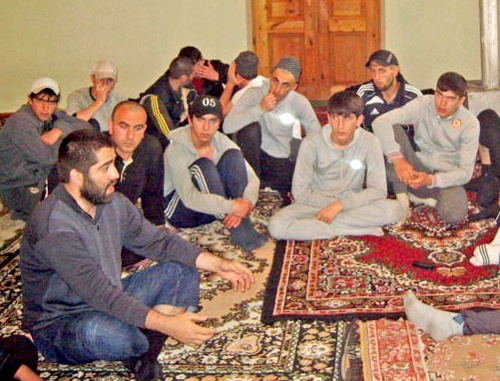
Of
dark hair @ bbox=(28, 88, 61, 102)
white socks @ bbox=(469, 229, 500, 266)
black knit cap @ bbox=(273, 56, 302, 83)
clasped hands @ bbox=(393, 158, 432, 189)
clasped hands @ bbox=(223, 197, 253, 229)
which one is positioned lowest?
white socks @ bbox=(469, 229, 500, 266)

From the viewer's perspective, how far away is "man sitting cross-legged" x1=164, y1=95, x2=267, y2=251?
460 centimetres

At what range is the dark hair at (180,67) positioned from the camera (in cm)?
556

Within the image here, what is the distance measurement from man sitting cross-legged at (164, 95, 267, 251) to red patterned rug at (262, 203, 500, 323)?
11.4 inches

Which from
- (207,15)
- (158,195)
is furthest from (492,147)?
(207,15)

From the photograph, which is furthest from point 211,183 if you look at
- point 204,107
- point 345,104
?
point 345,104

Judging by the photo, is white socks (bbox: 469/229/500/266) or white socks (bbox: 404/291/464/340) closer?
white socks (bbox: 404/291/464/340)

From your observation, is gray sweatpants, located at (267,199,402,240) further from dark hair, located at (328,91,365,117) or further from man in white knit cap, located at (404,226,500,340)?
man in white knit cap, located at (404,226,500,340)

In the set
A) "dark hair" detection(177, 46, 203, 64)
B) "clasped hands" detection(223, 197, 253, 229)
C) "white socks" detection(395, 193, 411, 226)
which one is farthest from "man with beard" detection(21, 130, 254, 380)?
"dark hair" detection(177, 46, 203, 64)

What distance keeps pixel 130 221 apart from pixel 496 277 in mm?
1856

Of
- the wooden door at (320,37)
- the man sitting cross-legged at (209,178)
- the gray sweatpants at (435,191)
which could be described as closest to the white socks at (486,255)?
the gray sweatpants at (435,191)

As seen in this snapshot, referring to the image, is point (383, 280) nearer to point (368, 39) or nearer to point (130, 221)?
point (130, 221)

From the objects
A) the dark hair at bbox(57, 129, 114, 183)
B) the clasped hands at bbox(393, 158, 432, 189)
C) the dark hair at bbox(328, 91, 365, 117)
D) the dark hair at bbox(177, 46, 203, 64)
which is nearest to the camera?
the dark hair at bbox(57, 129, 114, 183)

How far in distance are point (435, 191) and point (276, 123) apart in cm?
110

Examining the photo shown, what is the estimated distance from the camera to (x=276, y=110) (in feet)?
17.5
